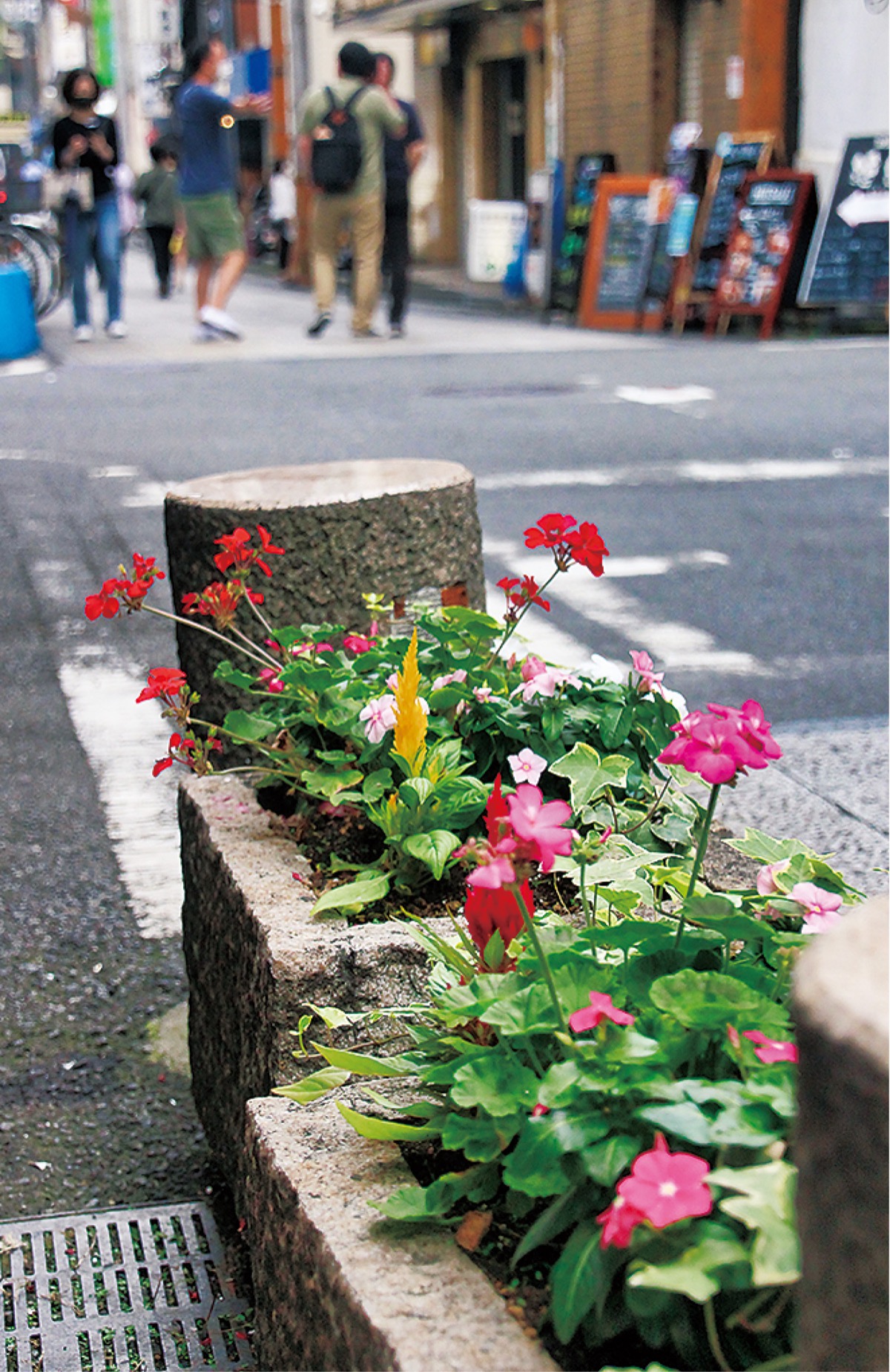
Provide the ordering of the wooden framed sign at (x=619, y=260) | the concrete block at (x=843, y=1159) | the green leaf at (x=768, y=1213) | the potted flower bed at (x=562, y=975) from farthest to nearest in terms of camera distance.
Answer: the wooden framed sign at (x=619, y=260), the potted flower bed at (x=562, y=975), the green leaf at (x=768, y=1213), the concrete block at (x=843, y=1159)

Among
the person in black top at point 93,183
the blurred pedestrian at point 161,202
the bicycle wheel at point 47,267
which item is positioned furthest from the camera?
the blurred pedestrian at point 161,202

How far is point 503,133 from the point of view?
82.9 feet

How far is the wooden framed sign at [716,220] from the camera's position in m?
15.7

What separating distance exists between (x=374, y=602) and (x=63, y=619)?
3303 millimetres

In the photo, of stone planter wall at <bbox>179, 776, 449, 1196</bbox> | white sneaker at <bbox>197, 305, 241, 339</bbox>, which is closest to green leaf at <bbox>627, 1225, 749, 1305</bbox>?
stone planter wall at <bbox>179, 776, 449, 1196</bbox>

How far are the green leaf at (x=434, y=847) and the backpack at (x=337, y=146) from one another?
493 inches

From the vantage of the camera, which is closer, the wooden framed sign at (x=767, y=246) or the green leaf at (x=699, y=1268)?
the green leaf at (x=699, y=1268)

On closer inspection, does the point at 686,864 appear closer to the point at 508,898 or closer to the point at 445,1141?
the point at 508,898

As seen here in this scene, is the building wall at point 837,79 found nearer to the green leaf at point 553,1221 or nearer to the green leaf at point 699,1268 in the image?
the green leaf at point 553,1221

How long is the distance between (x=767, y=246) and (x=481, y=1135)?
14.6m

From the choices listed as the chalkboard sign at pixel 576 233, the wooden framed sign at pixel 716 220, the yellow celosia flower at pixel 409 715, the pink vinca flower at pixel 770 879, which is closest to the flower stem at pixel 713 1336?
the pink vinca flower at pixel 770 879

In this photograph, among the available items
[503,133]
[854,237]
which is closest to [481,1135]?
[854,237]

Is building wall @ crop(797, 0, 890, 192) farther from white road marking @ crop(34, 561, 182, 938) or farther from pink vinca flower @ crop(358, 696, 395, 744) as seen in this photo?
pink vinca flower @ crop(358, 696, 395, 744)

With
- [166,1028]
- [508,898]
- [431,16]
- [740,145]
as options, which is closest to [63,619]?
[166,1028]
